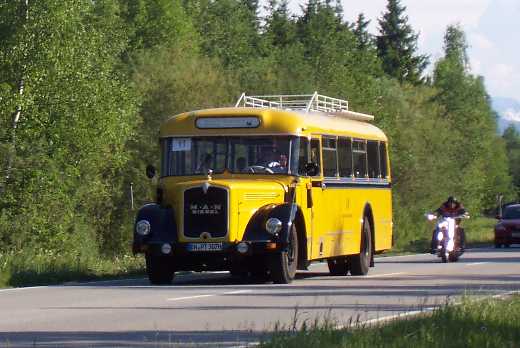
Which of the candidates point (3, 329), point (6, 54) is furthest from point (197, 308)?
point (6, 54)

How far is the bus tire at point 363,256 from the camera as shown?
27.2 metres

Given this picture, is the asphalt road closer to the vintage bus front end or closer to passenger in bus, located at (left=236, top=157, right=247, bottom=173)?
the vintage bus front end

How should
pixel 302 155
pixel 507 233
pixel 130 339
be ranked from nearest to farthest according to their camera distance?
pixel 130 339 → pixel 302 155 → pixel 507 233

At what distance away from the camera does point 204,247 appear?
73.2 ft

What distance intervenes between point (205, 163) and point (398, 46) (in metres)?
107

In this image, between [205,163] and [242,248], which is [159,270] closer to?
[242,248]

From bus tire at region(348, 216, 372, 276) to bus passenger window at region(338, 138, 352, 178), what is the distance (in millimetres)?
1419

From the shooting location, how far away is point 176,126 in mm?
24281

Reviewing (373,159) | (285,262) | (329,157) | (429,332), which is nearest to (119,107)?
(373,159)

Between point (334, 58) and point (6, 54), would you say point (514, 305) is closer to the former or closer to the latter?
point (6, 54)

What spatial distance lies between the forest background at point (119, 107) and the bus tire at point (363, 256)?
16.9 ft

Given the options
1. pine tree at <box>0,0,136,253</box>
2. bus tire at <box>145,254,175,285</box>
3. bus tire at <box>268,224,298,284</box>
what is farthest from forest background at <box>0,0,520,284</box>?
bus tire at <box>268,224,298,284</box>

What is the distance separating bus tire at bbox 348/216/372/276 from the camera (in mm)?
27219

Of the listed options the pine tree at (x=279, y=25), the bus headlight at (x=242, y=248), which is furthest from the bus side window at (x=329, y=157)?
the pine tree at (x=279, y=25)
